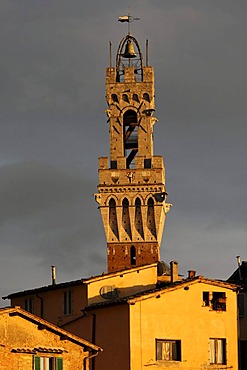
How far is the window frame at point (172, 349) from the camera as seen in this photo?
61750mm

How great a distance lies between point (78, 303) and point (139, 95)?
2676 inches

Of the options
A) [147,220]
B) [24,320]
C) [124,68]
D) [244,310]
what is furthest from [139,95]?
[24,320]

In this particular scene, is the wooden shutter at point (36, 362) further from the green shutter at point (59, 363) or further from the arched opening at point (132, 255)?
the arched opening at point (132, 255)

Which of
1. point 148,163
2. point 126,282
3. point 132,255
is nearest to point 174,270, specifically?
point 126,282

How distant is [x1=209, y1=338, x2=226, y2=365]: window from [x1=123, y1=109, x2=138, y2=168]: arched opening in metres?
69.5

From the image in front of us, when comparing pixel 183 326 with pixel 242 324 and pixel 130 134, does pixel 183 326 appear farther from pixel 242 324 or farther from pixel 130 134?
pixel 130 134

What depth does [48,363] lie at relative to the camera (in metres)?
53.2

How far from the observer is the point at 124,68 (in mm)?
135500

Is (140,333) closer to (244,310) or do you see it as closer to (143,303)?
(143,303)

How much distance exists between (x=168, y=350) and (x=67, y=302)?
22.5 ft

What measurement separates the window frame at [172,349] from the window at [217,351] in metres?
1.69

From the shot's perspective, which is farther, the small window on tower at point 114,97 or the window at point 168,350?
the small window on tower at point 114,97

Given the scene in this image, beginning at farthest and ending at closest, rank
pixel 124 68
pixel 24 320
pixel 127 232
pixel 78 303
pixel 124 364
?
pixel 124 68, pixel 127 232, pixel 78 303, pixel 124 364, pixel 24 320

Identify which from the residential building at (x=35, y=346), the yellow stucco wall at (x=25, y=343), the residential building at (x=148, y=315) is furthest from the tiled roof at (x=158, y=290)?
the yellow stucco wall at (x=25, y=343)
